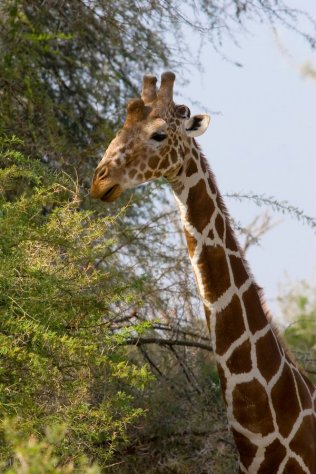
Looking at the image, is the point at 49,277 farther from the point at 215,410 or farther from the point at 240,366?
the point at 215,410

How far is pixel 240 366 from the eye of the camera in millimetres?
5359

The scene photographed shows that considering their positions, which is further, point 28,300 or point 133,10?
point 133,10

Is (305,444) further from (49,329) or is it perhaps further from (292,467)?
(49,329)

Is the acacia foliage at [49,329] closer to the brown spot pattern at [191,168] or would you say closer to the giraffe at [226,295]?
the giraffe at [226,295]

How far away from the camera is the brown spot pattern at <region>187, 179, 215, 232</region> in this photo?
5.45 metres

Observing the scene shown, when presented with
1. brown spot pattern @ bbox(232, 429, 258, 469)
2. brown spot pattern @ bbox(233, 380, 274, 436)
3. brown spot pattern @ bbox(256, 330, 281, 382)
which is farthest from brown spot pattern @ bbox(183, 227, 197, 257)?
brown spot pattern @ bbox(232, 429, 258, 469)

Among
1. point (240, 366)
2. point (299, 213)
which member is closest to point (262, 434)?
point (240, 366)

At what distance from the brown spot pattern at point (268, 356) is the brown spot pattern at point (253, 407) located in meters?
0.08

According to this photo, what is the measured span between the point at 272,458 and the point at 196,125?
63.8 inches

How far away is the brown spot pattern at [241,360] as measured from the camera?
17.6 feet

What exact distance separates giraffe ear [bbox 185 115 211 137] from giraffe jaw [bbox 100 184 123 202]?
1.72 ft

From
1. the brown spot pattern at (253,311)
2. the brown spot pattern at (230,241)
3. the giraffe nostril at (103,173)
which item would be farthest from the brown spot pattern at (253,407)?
the giraffe nostril at (103,173)

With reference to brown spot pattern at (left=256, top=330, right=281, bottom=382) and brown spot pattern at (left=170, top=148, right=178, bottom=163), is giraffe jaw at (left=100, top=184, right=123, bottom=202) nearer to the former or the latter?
brown spot pattern at (left=170, top=148, right=178, bottom=163)

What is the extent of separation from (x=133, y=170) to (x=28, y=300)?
82cm
